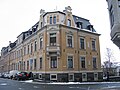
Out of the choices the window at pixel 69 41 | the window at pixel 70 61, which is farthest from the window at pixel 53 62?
the window at pixel 69 41

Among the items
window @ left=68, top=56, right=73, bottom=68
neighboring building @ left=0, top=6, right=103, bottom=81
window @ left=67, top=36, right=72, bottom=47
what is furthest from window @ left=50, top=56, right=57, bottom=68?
window @ left=67, top=36, right=72, bottom=47

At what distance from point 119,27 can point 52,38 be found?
69.3 feet

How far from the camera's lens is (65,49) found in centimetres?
3238

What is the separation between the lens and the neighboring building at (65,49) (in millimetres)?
31703

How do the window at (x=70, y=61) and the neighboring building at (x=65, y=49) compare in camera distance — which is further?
the window at (x=70, y=61)

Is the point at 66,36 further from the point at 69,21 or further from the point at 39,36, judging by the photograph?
the point at 39,36

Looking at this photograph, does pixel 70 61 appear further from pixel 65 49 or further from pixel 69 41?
pixel 69 41

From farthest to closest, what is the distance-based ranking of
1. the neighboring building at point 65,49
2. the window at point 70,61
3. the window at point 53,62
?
the window at point 70,61, the window at point 53,62, the neighboring building at point 65,49

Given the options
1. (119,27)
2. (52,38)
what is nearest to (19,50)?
(52,38)

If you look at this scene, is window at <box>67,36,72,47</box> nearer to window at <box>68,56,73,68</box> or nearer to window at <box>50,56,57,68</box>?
window at <box>68,56,73,68</box>

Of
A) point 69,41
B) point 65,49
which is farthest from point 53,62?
point 69,41

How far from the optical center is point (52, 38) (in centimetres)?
3266

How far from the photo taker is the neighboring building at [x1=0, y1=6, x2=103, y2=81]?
3170 cm

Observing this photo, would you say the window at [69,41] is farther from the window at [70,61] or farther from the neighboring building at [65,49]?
the window at [70,61]
